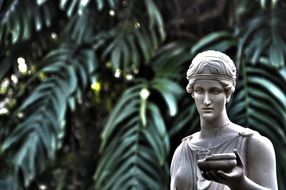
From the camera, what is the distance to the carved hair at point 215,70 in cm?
395

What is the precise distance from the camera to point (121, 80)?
9125 millimetres

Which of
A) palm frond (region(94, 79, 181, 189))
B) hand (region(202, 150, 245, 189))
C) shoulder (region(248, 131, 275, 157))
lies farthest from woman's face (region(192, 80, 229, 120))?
palm frond (region(94, 79, 181, 189))

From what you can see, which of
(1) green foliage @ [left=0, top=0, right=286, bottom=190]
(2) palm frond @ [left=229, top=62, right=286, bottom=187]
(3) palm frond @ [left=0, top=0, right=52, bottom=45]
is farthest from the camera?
(3) palm frond @ [left=0, top=0, right=52, bottom=45]

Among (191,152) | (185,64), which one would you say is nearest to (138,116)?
(185,64)

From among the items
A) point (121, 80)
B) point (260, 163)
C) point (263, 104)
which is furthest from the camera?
point (121, 80)

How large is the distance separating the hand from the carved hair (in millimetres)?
421

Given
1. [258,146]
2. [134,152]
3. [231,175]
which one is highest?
[134,152]

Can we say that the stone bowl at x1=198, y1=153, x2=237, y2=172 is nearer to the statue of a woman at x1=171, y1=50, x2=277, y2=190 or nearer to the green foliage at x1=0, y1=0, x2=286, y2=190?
the statue of a woman at x1=171, y1=50, x2=277, y2=190

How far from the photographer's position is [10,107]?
356 inches

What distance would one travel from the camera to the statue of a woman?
12.8ft

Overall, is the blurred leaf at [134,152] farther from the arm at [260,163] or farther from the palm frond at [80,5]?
the arm at [260,163]

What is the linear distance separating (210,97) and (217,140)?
22cm

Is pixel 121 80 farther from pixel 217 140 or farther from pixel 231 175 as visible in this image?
pixel 231 175

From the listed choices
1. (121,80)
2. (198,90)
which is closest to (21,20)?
Result: (121,80)
